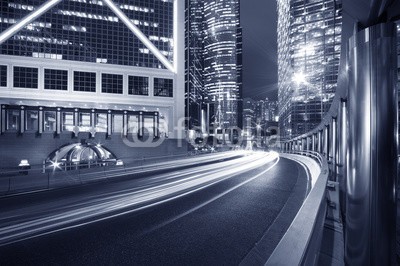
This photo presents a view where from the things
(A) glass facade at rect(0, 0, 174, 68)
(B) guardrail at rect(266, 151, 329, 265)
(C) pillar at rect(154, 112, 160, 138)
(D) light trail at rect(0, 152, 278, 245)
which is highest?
(A) glass facade at rect(0, 0, 174, 68)

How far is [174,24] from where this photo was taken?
191ft

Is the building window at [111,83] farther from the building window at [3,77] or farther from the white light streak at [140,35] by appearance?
the building window at [3,77]

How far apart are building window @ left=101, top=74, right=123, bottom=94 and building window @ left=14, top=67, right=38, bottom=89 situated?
457 inches

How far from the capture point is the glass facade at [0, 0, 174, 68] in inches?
1901

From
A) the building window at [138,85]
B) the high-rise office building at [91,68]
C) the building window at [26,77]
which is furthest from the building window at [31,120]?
the building window at [138,85]

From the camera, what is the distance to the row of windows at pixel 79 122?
46.2 m

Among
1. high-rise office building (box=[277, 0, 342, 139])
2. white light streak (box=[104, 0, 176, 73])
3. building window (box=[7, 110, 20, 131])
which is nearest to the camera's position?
building window (box=[7, 110, 20, 131])

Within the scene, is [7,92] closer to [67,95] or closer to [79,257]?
[67,95]

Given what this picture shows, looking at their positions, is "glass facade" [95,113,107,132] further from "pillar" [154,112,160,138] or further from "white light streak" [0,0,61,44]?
"white light streak" [0,0,61,44]

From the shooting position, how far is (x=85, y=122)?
50.8 meters

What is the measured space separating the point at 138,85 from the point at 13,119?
2282cm

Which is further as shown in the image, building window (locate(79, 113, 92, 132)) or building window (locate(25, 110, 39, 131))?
building window (locate(79, 113, 92, 132))

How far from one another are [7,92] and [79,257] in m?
52.0

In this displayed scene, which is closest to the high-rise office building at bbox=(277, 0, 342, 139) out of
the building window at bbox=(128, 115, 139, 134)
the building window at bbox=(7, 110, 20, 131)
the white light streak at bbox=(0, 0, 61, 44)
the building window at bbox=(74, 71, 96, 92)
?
the building window at bbox=(128, 115, 139, 134)
